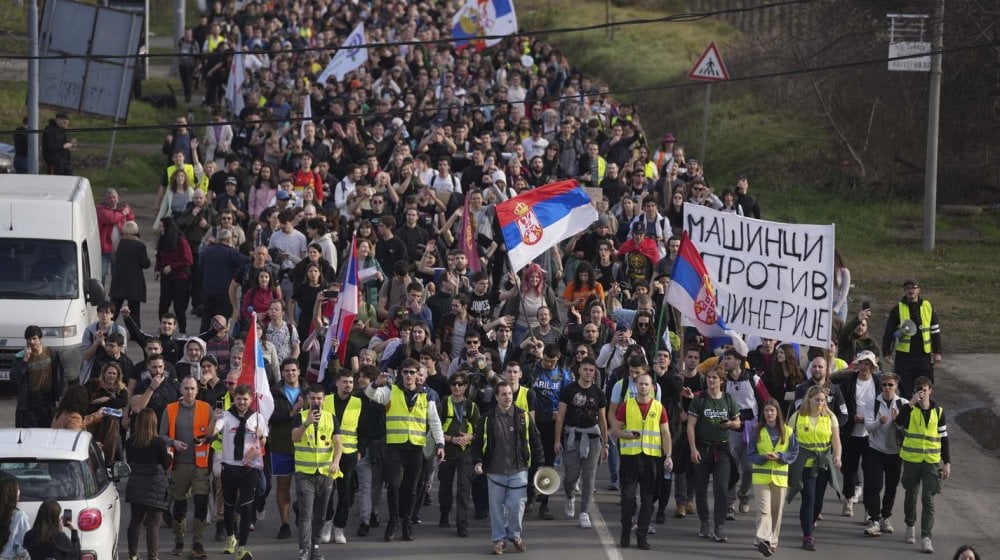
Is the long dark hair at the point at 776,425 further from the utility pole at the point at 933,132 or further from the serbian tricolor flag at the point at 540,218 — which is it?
the utility pole at the point at 933,132

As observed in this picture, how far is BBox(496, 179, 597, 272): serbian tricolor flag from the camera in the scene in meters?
17.2

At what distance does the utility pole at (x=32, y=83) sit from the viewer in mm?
24266

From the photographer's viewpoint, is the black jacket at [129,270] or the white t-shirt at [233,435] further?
the black jacket at [129,270]

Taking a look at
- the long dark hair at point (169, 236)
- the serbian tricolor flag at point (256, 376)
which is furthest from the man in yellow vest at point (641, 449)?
the long dark hair at point (169, 236)

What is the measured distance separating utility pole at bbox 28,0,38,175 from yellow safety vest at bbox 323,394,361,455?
12.4 meters

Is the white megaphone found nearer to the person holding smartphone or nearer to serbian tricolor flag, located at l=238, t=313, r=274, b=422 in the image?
serbian tricolor flag, located at l=238, t=313, r=274, b=422

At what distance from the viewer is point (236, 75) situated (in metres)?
31.7

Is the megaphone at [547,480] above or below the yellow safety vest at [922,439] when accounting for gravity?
below

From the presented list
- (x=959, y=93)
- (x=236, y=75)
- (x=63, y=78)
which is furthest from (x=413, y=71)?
(x=959, y=93)

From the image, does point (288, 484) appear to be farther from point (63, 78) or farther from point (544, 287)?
point (63, 78)

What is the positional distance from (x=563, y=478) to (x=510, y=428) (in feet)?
6.96

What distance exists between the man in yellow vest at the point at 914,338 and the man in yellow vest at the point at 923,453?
2.97 metres

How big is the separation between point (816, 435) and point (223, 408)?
206 inches

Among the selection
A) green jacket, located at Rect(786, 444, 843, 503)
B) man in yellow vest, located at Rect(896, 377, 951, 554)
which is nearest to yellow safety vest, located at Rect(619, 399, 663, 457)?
green jacket, located at Rect(786, 444, 843, 503)
